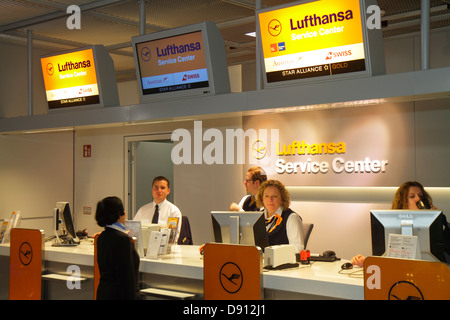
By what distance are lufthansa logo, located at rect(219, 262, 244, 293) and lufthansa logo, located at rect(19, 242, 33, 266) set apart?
93.8 inches

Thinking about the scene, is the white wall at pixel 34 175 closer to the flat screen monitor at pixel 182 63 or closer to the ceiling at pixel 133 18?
the ceiling at pixel 133 18

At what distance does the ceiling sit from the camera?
18.0 ft

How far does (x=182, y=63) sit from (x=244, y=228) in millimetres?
1571

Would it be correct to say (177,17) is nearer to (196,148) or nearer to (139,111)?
(139,111)

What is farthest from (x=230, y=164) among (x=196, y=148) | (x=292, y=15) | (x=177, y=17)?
(x=292, y=15)

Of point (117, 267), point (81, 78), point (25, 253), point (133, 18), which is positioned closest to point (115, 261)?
point (117, 267)

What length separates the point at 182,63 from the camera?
4.87 metres

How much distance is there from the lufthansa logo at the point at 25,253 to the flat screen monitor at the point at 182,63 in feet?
6.39

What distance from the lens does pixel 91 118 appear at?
226 inches

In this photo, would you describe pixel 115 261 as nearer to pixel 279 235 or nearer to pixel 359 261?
pixel 279 235

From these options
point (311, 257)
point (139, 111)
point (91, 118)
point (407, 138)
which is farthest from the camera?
point (407, 138)

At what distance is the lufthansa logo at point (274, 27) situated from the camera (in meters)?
4.25

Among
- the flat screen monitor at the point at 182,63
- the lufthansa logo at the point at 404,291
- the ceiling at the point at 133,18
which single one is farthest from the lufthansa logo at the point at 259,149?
the lufthansa logo at the point at 404,291
